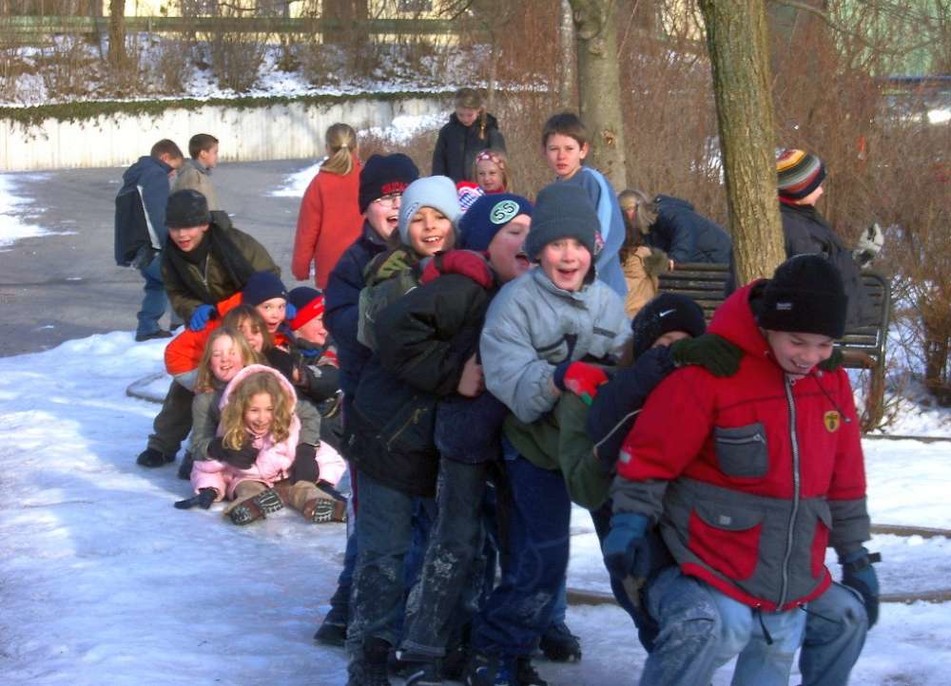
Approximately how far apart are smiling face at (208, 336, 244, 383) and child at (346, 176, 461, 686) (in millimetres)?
2652

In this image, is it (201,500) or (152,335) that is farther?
(152,335)

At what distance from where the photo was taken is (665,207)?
10.3 m

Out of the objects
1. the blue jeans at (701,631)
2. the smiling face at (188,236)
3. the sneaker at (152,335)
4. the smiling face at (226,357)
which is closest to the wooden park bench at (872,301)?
the smiling face at (226,357)

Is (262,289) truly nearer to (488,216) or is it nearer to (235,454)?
(235,454)

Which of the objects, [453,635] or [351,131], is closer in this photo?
[453,635]

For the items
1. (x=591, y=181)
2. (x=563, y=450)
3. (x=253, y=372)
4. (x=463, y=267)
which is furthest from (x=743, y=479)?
(x=253, y=372)

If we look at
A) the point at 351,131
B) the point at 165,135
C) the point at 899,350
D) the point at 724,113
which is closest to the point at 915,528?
the point at 724,113

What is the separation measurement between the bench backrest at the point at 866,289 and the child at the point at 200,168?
5214mm

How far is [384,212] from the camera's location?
514cm

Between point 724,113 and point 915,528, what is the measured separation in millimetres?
1989

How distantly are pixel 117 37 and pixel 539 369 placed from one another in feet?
123

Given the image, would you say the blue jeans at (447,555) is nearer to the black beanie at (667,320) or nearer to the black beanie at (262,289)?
the black beanie at (667,320)

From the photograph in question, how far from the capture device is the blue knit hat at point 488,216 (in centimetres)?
452

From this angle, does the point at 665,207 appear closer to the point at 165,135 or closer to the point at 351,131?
the point at 351,131
